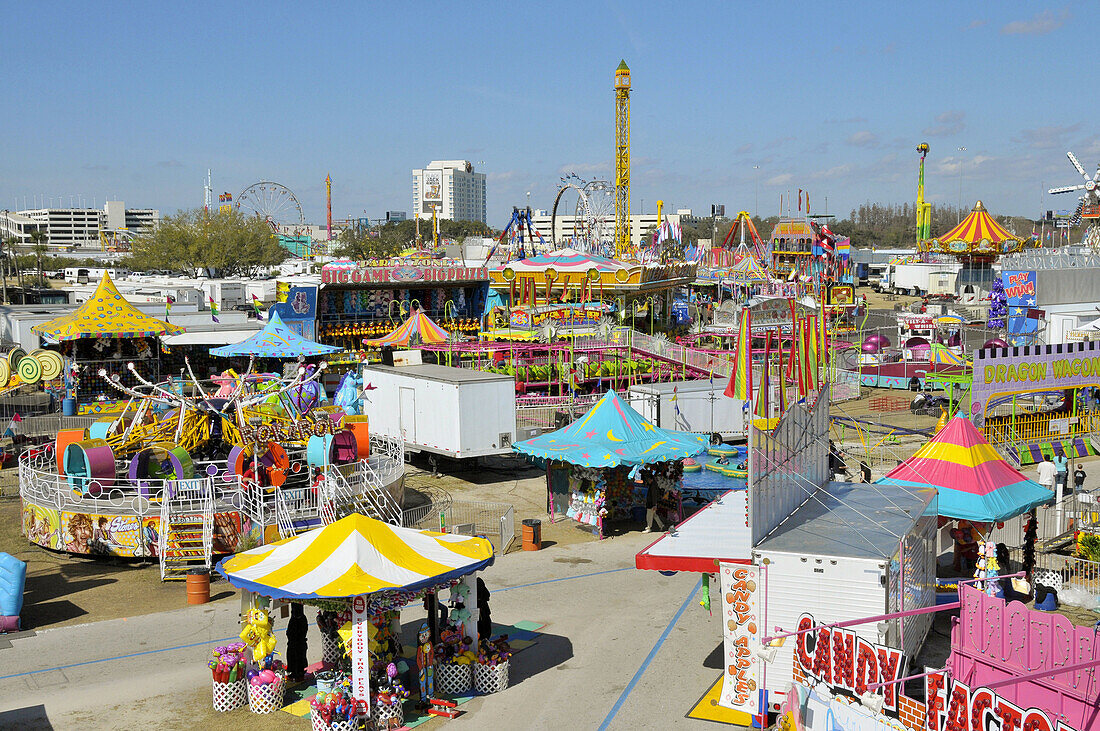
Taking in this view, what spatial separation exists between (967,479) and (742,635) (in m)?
6.73

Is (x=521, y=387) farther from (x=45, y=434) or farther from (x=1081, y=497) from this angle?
(x=1081, y=497)

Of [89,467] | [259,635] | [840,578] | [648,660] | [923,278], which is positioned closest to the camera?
[840,578]

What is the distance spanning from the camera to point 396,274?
47.4 m

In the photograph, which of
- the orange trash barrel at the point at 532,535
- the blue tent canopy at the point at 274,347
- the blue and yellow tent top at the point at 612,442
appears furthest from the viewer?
the blue tent canopy at the point at 274,347

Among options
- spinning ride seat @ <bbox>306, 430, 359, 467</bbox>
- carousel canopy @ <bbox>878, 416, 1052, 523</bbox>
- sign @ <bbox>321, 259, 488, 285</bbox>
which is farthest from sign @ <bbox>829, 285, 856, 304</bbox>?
spinning ride seat @ <bbox>306, 430, 359, 467</bbox>

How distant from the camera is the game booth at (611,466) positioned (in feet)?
68.7

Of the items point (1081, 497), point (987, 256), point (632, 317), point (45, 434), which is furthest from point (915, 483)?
point (987, 256)

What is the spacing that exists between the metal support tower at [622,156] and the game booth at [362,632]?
79.1 m

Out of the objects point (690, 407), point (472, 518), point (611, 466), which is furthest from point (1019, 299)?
point (472, 518)

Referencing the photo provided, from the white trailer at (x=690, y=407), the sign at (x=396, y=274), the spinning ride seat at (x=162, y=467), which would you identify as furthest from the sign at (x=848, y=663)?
the sign at (x=396, y=274)

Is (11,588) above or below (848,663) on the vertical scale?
below

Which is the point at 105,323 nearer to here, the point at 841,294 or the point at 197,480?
the point at 197,480

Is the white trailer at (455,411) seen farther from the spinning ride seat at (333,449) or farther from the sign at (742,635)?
the sign at (742,635)

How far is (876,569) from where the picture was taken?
11.5 m
